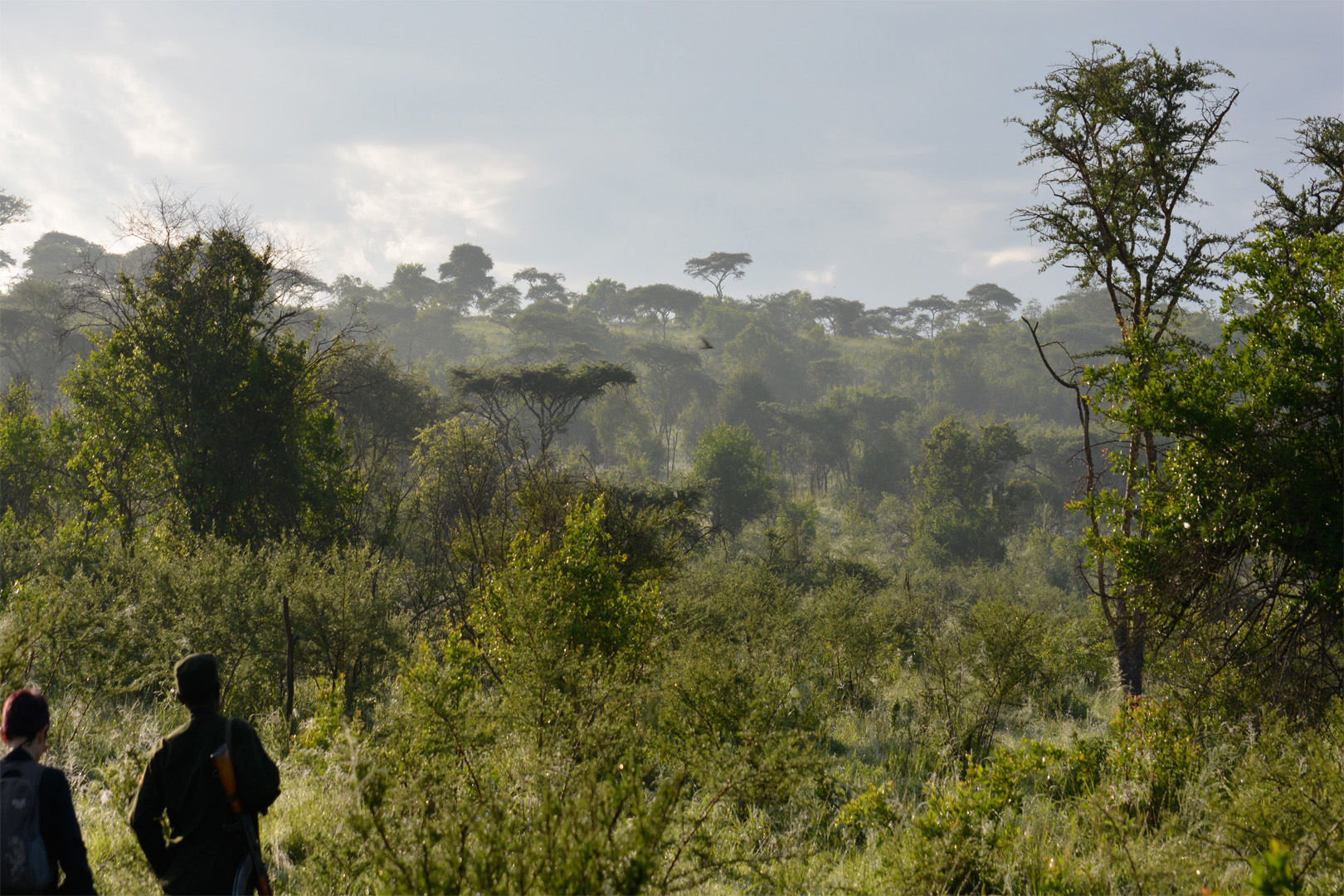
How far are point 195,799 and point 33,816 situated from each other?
1.89ft

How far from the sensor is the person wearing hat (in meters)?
3.30

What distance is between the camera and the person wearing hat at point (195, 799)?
3301 millimetres

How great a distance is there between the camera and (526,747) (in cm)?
440

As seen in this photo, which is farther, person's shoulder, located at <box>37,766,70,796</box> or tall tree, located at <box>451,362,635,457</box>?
tall tree, located at <box>451,362,635,457</box>

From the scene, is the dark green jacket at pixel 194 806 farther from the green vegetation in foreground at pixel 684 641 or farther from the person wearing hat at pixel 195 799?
the green vegetation in foreground at pixel 684 641

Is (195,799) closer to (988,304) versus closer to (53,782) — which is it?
(53,782)

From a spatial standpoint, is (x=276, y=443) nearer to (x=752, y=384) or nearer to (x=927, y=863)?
(x=927, y=863)

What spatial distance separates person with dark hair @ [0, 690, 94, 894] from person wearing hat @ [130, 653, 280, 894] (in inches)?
9.6

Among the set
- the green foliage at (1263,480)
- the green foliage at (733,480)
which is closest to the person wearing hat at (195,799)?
the green foliage at (1263,480)

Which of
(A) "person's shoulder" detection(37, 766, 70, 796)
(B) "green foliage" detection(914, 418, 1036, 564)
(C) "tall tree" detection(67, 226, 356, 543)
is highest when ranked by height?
(C) "tall tree" detection(67, 226, 356, 543)

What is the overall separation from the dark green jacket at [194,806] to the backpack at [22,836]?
331mm

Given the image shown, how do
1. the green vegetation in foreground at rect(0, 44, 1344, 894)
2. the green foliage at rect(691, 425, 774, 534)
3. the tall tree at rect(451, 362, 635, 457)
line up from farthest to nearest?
the green foliage at rect(691, 425, 774, 534) < the tall tree at rect(451, 362, 635, 457) < the green vegetation in foreground at rect(0, 44, 1344, 894)

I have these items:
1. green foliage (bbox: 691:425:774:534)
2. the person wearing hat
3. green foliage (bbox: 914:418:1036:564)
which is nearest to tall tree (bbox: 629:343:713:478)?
green foliage (bbox: 691:425:774:534)

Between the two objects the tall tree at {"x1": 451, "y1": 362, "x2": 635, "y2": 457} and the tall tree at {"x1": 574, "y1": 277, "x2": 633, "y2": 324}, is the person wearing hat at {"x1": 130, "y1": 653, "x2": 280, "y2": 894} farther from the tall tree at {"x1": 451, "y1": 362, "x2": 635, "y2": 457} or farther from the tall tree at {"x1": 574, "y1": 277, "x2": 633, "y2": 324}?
the tall tree at {"x1": 574, "y1": 277, "x2": 633, "y2": 324}
